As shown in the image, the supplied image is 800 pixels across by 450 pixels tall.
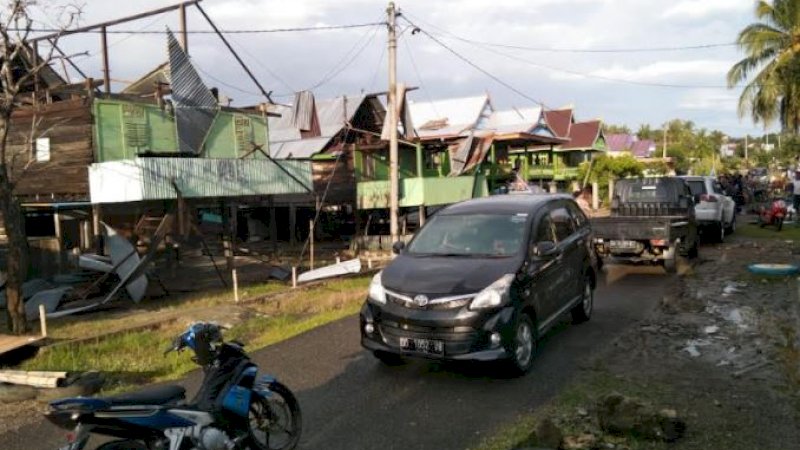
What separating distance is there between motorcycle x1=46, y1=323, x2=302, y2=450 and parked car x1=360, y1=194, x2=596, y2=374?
1.70m

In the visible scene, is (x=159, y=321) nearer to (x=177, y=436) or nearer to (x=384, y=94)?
(x=177, y=436)

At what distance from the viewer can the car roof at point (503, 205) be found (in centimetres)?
769

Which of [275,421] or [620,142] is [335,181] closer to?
[275,421]

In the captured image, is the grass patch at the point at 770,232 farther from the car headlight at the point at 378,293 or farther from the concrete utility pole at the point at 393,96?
the car headlight at the point at 378,293

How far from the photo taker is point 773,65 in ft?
98.3

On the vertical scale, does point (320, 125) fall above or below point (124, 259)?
above

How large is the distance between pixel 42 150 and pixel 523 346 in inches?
651

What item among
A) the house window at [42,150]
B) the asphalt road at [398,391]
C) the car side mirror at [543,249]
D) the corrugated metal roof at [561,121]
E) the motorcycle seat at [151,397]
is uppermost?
the corrugated metal roof at [561,121]

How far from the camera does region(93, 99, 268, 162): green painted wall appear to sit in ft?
55.8

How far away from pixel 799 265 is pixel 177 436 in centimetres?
1286

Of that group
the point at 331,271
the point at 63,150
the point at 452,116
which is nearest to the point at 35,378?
the point at 331,271

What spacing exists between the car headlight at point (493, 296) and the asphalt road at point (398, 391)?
79 cm

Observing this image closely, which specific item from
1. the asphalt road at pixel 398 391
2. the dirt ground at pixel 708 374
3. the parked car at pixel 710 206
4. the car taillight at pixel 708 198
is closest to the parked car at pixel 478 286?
the asphalt road at pixel 398 391

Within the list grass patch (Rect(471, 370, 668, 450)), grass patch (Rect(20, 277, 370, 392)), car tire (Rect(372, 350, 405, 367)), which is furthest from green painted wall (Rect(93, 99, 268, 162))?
grass patch (Rect(471, 370, 668, 450))
